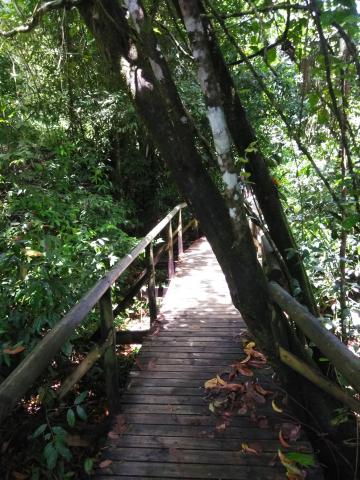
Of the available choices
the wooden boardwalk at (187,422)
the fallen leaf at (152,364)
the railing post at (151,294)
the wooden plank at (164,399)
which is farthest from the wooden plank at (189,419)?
the railing post at (151,294)

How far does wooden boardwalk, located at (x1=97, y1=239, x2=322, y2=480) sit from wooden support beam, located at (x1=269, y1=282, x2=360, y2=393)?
0.82 metres

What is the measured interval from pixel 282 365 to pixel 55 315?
4.97 ft

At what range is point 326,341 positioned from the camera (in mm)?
1950

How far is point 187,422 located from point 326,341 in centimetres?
125

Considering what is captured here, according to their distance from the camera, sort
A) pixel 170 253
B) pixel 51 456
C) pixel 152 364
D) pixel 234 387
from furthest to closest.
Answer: pixel 170 253 < pixel 152 364 < pixel 234 387 < pixel 51 456

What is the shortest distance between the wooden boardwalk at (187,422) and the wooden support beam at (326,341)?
32.3 inches

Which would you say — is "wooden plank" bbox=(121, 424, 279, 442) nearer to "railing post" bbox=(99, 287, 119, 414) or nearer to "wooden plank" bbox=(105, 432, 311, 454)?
"wooden plank" bbox=(105, 432, 311, 454)

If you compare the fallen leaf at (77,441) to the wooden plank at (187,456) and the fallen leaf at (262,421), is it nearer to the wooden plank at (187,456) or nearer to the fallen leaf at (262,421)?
the wooden plank at (187,456)

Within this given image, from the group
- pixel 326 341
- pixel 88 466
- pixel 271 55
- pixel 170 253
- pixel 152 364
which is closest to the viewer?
pixel 326 341

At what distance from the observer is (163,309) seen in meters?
4.83

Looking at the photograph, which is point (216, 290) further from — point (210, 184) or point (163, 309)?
point (210, 184)

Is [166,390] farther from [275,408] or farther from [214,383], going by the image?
[275,408]

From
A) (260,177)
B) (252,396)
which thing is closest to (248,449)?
(252,396)

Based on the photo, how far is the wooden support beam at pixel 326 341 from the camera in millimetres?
1743
